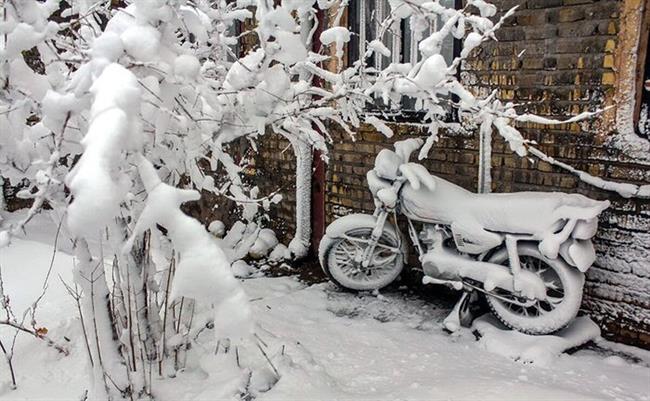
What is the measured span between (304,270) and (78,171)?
4.36m

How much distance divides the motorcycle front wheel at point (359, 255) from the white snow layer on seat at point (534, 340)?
3.22ft

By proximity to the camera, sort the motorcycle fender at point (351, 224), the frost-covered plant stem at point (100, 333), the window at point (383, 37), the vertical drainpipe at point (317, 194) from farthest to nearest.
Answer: the vertical drainpipe at point (317, 194) → the window at point (383, 37) → the motorcycle fender at point (351, 224) → the frost-covered plant stem at point (100, 333)

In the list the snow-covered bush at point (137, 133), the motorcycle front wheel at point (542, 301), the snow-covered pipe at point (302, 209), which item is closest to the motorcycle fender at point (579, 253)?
the motorcycle front wheel at point (542, 301)

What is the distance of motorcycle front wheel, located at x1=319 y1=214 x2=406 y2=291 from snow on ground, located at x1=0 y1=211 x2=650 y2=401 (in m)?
0.20

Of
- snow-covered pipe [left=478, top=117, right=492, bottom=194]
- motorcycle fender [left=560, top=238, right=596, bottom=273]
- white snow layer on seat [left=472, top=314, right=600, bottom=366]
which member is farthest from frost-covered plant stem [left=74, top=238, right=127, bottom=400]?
snow-covered pipe [left=478, top=117, right=492, bottom=194]

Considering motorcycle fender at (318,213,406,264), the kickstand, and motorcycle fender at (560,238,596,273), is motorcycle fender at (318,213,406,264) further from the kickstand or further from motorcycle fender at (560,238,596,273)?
motorcycle fender at (560,238,596,273)

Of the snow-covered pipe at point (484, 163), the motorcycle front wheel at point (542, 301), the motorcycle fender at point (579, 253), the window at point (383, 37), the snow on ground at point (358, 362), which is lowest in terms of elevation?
the snow on ground at point (358, 362)

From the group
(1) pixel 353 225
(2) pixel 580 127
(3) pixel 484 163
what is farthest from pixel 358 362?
(2) pixel 580 127

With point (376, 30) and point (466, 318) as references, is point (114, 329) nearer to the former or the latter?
point (466, 318)

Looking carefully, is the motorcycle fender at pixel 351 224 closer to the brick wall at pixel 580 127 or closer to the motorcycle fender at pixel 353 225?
the motorcycle fender at pixel 353 225

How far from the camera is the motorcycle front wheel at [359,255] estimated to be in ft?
15.0

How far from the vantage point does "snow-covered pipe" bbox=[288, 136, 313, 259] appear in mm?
5707

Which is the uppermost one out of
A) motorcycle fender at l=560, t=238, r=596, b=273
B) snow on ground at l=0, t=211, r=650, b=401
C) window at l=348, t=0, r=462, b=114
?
window at l=348, t=0, r=462, b=114

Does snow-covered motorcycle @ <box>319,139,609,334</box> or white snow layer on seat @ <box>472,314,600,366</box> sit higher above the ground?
snow-covered motorcycle @ <box>319,139,609,334</box>
